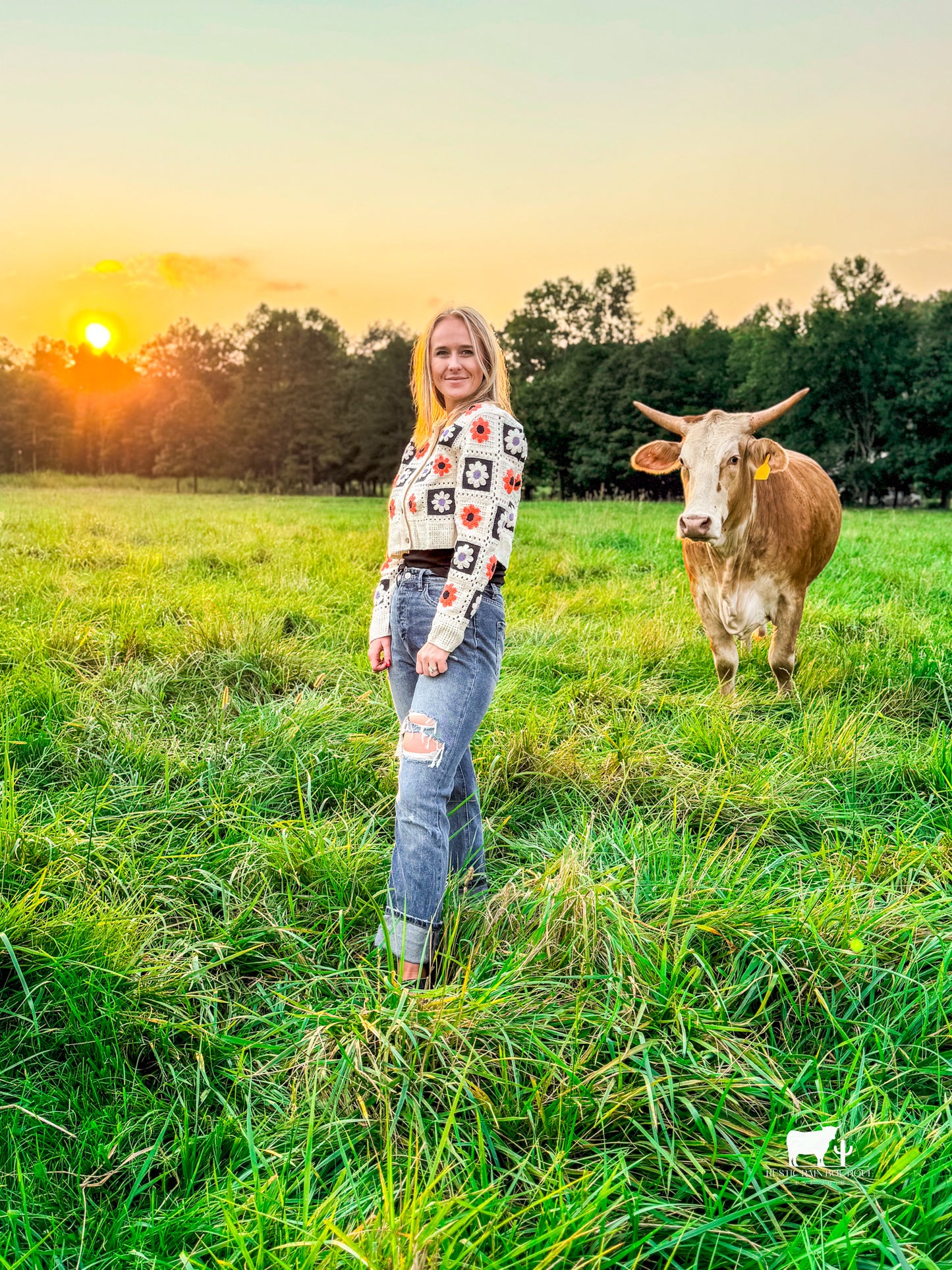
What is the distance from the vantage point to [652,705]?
182 inches

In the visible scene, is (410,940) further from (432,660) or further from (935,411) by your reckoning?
(935,411)

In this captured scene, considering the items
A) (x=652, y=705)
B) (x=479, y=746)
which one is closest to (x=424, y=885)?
(x=479, y=746)

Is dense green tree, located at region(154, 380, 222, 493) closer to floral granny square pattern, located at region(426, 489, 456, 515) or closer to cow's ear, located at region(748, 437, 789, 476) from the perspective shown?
cow's ear, located at region(748, 437, 789, 476)

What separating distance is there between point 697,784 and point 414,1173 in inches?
84.1

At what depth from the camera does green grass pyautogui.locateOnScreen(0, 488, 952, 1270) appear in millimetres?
1654

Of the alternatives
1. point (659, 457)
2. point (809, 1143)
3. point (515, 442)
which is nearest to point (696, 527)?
point (659, 457)

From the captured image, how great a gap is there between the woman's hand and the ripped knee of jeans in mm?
365

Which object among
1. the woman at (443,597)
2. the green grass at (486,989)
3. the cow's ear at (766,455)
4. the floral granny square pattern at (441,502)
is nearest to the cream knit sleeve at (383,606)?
the woman at (443,597)

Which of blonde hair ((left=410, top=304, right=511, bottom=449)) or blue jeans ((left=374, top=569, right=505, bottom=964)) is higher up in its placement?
blonde hair ((left=410, top=304, right=511, bottom=449))

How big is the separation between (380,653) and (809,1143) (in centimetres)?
177

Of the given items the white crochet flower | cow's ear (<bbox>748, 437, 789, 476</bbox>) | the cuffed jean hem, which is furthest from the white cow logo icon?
cow's ear (<bbox>748, 437, 789, 476</bbox>)

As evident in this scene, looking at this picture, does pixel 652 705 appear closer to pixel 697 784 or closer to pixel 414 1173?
pixel 697 784

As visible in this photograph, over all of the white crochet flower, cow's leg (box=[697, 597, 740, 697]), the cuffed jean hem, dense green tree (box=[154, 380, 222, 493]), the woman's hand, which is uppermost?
dense green tree (box=[154, 380, 222, 493])

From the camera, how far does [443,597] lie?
7.75 feet
